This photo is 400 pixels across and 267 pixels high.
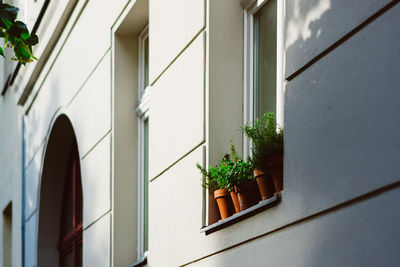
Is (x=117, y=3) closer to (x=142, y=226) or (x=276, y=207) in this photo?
(x=142, y=226)

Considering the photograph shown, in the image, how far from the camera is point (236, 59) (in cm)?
564

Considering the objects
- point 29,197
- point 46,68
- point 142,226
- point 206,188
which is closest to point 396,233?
point 206,188

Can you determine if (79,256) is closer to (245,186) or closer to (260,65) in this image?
(260,65)

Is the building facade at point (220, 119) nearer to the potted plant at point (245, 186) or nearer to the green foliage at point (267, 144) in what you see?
the potted plant at point (245, 186)

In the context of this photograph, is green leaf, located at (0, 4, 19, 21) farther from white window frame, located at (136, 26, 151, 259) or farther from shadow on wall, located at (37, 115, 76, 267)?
shadow on wall, located at (37, 115, 76, 267)

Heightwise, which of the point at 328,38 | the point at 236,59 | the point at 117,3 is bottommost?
the point at 328,38

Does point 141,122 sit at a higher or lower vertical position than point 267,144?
higher

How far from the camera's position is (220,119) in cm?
551

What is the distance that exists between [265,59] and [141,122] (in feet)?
9.04

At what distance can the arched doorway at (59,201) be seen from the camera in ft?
37.5

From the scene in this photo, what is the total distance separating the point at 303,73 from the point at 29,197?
360 inches

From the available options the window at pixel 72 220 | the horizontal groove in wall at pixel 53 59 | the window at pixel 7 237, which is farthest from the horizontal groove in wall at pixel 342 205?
the window at pixel 7 237

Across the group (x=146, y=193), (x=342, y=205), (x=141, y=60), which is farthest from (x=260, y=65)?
(x=141, y=60)

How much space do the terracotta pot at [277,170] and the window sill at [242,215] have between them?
0.44 feet
